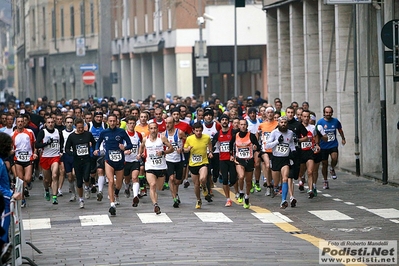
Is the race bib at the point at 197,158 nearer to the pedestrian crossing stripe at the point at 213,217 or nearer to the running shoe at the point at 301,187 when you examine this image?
the pedestrian crossing stripe at the point at 213,217

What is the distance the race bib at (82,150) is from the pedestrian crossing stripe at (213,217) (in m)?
2.94

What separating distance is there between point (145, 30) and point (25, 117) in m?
41.0

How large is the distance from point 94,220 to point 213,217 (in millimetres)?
1969

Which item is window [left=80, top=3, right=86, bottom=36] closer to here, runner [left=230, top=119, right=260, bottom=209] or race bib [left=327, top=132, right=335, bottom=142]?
race bib [left=327, top=132, right=335, bottom=142]

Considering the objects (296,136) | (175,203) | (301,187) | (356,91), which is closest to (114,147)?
(175,203)

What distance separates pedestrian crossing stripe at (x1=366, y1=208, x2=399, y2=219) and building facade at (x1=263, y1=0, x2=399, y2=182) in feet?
18.0

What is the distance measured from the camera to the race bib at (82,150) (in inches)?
851

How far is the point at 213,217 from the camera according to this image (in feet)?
62.8

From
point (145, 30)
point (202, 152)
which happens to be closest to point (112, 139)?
point (202, 152)

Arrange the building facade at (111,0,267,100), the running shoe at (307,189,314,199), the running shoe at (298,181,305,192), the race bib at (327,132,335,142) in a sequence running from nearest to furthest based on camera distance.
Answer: the running shoe at (307,189,314,199), the running shoe at (298,181,305,192), the race bib at (327,132,335,142), the building facade at (111,0,267,100)

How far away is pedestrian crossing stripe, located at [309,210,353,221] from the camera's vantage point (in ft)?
61.9

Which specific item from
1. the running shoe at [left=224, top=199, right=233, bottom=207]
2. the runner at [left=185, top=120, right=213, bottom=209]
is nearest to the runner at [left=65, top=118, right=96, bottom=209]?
the runner at [left=185, top=120, right=213, bottom=209]

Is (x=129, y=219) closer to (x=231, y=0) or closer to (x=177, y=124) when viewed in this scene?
(x=177, y=124)

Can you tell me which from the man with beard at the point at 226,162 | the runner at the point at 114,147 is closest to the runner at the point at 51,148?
the runner at the point at 114,147
